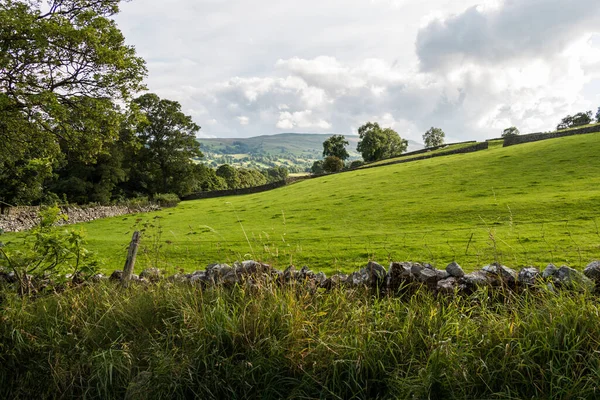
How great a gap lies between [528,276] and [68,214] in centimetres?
3438

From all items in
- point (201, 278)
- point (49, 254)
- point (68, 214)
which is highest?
point (68, 214)

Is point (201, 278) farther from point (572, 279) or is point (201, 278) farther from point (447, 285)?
point (572, 279)

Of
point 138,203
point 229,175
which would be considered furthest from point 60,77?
point 229,175

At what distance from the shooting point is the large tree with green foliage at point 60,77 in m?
12.4

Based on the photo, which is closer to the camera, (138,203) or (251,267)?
(251,267)

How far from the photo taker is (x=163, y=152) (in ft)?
171

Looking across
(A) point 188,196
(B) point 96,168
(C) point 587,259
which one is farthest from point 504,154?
(B) point 96,168

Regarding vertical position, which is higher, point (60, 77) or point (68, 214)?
point (60, 77)

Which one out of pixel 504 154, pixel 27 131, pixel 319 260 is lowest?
pixel 319 260

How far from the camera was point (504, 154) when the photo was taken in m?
31.1

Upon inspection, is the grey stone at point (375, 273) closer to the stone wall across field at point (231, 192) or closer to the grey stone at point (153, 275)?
the grey stone at point (153, 275)

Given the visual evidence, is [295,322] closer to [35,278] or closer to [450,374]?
[450,374]

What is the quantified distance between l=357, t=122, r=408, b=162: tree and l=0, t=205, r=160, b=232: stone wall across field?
206 feet

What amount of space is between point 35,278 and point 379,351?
21.8 feet
